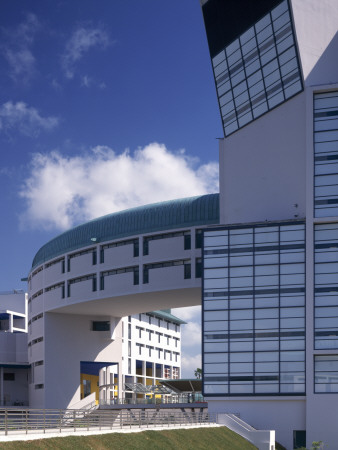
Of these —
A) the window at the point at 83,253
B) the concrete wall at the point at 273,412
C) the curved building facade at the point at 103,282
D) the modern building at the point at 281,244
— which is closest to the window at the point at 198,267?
the curved building facade at the point at 103,282

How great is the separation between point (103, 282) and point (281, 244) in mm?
23777

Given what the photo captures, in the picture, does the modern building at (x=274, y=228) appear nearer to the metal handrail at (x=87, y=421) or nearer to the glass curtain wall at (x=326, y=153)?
the glass curtain wall at (x=326, y=153)

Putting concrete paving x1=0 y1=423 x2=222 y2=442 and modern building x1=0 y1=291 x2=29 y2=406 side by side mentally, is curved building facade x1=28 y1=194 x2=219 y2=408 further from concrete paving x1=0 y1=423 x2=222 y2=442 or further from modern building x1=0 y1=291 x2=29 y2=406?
concrete paving x1=0 y1=423 x2=222 y2=442

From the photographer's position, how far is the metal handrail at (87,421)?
36.1m

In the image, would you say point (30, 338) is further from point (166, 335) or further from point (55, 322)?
point (166, 335)

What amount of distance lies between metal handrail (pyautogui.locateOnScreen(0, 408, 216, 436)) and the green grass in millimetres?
1496

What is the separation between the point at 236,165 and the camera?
66.6 metres

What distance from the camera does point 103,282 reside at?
7856 cm

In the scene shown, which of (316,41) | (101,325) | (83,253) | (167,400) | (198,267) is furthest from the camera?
(101,325)

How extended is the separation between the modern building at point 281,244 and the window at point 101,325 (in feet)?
100

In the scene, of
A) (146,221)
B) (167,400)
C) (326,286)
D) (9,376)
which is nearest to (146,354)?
(9,376)

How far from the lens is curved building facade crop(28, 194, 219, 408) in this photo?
73.8 m

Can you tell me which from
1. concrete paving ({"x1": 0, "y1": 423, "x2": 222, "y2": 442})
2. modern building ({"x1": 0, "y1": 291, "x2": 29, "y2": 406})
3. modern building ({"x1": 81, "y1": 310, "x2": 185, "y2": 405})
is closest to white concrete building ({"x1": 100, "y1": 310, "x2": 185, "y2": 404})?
modern building ({"x1": 81, "y1": 310, "x2": 185, "y2": 405})

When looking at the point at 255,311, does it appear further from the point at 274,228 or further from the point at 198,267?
the point at 198,267
